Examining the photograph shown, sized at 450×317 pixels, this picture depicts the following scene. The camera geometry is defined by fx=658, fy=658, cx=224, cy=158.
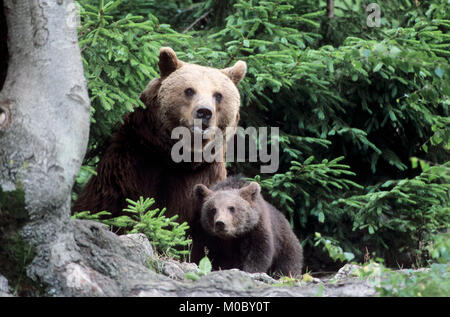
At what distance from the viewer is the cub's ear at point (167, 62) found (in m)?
6.86

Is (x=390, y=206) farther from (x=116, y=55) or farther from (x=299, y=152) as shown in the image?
(x=116, y=55)

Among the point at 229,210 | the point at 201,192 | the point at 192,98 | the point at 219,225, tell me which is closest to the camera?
the point at 192,98

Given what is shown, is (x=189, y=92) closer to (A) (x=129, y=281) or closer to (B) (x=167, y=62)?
(B) (x=167, y=62)

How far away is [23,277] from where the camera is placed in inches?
156

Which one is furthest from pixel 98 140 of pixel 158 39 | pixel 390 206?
pixel 390 206

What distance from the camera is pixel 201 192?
7.21 m

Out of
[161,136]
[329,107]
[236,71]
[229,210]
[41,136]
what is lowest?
[229,210]

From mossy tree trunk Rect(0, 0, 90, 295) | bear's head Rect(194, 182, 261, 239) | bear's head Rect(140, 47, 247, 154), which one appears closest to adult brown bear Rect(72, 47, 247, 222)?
bear's head Rect(140, 47, 247, 154)

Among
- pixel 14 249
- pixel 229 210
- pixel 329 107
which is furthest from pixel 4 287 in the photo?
pixel 329 107

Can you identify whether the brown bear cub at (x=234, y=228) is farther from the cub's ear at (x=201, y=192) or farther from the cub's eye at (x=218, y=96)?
the cub's eye at (x=218, y=96)

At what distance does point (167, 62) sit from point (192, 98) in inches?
20.9

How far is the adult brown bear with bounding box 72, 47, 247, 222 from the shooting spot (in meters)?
6.80

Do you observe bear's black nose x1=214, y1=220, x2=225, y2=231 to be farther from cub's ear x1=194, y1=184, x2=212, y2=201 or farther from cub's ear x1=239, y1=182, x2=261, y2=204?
cub's ear x1=239, y1=182, x2=261, y2=204

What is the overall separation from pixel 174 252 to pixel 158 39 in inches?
84.8
